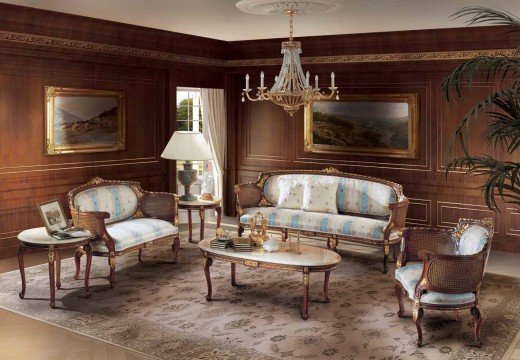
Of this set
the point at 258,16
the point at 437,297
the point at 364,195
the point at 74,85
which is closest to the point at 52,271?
the point at 74,85

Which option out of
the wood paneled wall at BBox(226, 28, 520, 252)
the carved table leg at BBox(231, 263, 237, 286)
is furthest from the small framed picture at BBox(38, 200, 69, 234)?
the wood paneled wall at BBox(226, 28, 520, 252)

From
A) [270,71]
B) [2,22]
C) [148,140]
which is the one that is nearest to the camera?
[2,22]

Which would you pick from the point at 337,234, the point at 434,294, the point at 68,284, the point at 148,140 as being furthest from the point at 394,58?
the point at 68,284

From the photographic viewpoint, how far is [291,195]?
27.3 feet

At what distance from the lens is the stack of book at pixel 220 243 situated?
592 cm

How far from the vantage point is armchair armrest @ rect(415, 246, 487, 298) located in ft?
15.4

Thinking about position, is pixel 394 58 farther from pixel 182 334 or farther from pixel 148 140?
pixel 182 334

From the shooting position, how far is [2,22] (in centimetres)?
684

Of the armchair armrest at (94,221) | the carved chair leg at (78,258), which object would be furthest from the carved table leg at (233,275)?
the carved chair leg at (78,258)

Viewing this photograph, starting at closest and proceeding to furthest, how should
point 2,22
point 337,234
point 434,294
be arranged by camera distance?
point 434,294
point 2,22
point 337,234

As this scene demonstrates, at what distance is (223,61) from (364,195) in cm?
338

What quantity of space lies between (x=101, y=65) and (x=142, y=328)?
4.26 metres

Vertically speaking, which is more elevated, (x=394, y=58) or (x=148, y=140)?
(x=394, y=58)

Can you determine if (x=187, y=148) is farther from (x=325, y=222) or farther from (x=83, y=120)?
(x=325, y=222)
